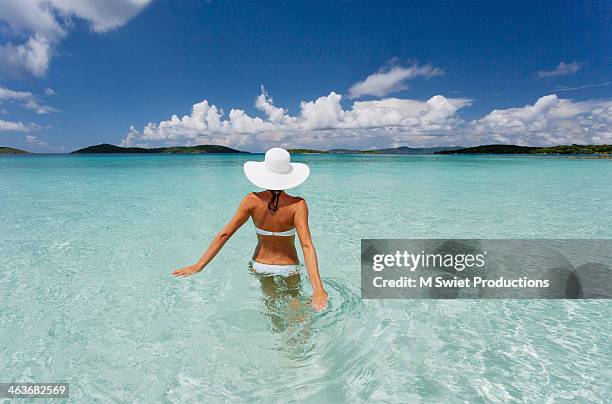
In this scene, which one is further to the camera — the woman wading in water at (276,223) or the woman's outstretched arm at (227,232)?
the woman's outstretched arm at (227,232)

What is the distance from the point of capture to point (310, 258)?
310 cm

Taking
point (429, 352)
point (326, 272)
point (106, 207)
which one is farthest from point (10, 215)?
point (429, 352)

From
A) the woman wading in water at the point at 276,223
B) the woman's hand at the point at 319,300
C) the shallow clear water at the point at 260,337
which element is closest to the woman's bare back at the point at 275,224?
the woman wading in water at the point at 276,223

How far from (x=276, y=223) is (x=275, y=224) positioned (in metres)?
0.02

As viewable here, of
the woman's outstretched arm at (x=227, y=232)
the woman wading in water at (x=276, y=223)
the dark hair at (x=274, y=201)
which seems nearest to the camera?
the woman wading in water at (x=276, y=223)

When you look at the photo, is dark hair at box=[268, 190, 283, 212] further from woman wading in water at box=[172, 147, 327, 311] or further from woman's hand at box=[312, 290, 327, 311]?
woman's hand at box=[312, 290, 327, 311]

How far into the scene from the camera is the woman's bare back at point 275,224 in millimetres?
3285

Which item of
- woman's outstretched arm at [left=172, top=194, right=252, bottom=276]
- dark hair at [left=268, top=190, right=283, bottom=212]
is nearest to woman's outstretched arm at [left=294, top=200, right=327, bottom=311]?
dark hair at [left=268, top=190, right=283, bottom=212]

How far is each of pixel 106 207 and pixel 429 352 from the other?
13.8m

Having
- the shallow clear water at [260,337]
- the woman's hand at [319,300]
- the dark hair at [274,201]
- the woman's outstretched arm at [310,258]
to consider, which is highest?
the dark hair at [274,201]

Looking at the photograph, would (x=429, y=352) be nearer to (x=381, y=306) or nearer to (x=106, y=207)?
(x=381, y=306)

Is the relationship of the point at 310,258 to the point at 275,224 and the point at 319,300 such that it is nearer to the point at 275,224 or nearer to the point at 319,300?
the point at 319,300

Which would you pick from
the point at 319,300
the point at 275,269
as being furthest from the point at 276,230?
the point at 319,300

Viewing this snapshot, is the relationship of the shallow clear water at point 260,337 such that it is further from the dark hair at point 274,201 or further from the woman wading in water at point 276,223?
the dark hair at point 274,201
